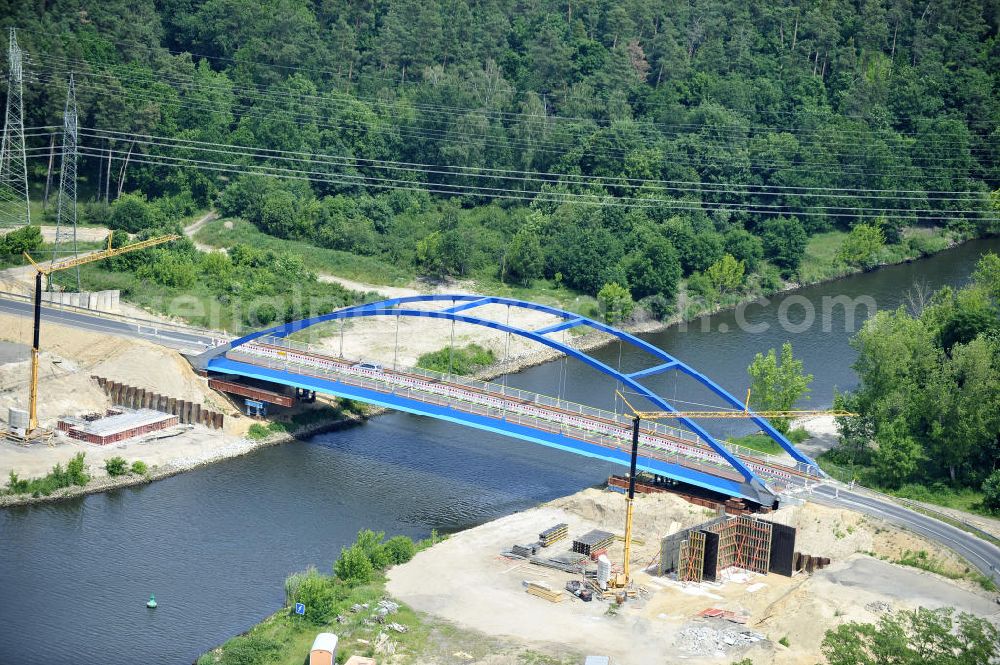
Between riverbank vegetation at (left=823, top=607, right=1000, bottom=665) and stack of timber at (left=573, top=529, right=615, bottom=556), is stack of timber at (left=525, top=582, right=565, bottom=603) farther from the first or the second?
riverbank vegetation at (left=823, top=607, right=1000, bottom=665)

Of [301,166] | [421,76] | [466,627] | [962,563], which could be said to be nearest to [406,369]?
[466,627]

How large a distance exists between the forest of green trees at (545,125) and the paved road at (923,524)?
104 ft

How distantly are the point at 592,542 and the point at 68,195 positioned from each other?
4743 cm

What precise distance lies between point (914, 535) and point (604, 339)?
3216cm

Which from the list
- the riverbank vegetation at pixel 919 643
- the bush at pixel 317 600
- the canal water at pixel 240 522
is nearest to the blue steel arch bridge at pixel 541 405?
the canal water at pixel 240 522

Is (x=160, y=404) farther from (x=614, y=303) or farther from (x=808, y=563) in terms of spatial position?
(x=614, y=303)

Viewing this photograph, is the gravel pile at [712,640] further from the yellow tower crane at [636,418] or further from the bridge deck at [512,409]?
the bridge deck at [512,409]

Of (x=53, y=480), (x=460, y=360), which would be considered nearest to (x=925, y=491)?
(x=460, y=360)

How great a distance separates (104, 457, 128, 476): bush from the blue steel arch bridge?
9.42m

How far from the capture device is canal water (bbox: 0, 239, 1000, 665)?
4797 cm

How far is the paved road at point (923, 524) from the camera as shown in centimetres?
5278

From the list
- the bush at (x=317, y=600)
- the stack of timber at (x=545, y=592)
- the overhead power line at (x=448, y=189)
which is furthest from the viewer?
the overhead power line at (x=448, y=189)

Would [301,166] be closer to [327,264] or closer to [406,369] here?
[327,264]

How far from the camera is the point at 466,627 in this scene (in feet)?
154
